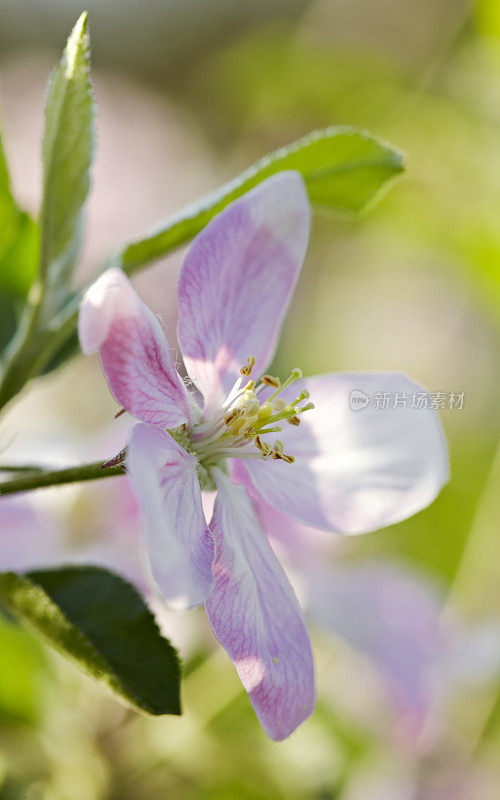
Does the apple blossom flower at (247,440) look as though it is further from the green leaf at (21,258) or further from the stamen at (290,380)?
the green leaf at (21,258)

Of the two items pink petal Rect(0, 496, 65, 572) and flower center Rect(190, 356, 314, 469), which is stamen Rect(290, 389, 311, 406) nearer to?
flower center Rect(190, 356, 314, 469)

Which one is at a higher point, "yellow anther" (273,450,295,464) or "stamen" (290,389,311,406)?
"stamen" (290,389,311,406)

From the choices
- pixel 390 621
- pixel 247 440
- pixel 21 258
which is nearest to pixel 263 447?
pixel 247 440

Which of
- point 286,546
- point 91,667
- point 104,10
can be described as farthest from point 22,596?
point 104,10

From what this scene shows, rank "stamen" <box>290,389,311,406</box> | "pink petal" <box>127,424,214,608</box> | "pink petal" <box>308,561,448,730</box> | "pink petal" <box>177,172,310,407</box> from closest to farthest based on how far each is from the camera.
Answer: "pink petal" <box>127,424,214,608</box> → "pink petal" <box>177,172,310,407</box> → "stamen" <box>290,389,311,406</box> → "pink petal" <box>308,561,448,730</box>

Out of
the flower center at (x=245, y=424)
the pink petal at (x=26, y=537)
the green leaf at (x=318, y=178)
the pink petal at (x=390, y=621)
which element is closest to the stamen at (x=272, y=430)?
the flower center at (x=245, y=424)

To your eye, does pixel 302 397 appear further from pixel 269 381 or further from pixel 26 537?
pixel 26 537

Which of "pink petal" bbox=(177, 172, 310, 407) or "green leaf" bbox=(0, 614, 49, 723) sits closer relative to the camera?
"pink petal" bbox=(177, 172, 310, 407)

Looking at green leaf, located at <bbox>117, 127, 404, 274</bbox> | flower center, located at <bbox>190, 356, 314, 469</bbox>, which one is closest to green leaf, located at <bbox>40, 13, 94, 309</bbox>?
green leaf, located at <bbox>117, 127, 404, 274</bbox>
